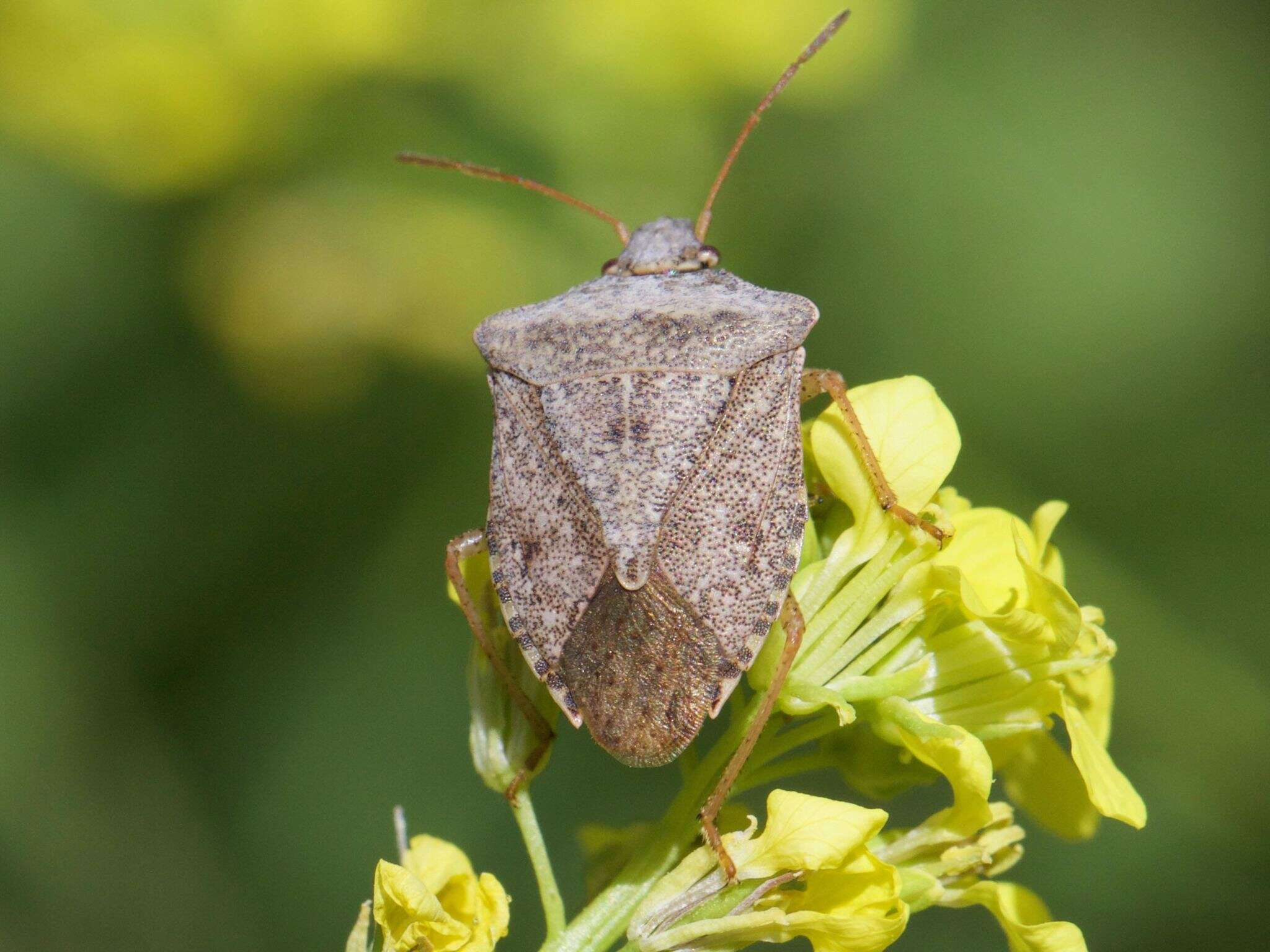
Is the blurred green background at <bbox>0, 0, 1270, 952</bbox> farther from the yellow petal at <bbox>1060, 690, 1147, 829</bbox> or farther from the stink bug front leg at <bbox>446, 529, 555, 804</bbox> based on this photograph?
the yellow petal at <bbox>1060, 690, 1147, 829</bbox>

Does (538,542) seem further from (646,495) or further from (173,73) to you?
(173,73)

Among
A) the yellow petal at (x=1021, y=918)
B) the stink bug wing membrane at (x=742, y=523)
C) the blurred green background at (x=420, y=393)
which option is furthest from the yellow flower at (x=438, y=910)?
the blurred green background at (x=420, y=393)

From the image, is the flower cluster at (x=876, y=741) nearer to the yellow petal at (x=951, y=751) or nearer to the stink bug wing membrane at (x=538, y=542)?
the yellow petal at (x=951, y=751)

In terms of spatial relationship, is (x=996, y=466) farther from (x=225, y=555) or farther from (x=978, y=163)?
(x=225, y=555)

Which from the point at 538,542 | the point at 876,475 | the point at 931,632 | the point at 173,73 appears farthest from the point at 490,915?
the point at 173,73

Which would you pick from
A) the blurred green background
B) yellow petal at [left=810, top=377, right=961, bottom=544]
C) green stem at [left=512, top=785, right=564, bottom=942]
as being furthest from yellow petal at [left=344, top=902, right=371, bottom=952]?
the blurred green background

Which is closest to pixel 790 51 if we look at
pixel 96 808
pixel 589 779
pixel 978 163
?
pixel 978 163
